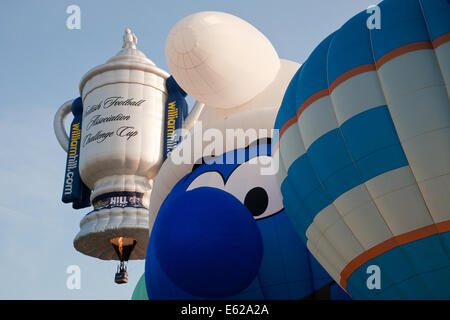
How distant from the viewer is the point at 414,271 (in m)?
4.52

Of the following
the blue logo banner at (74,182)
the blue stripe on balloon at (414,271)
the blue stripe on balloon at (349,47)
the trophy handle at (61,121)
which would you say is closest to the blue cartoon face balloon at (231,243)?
the blue stripe on balloon at (414,271)

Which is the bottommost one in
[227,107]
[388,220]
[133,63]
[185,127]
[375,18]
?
[388,220]

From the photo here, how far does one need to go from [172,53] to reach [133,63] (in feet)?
24.0

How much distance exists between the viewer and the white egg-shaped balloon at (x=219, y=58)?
662 centimetres

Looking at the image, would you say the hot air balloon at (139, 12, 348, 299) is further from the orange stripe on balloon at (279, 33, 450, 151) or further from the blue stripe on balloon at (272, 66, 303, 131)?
the orange stripe on balloon at (279, 33, 450, 151)

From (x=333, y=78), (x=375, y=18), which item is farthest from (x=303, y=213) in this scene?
(x=375, y=18)

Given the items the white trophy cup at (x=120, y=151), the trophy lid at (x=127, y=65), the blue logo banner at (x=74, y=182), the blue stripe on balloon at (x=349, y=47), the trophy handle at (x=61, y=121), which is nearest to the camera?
the blue stripe on balloon at (x=349, y=47)

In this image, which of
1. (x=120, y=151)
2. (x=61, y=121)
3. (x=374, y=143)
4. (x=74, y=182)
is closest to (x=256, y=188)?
(x=374, y=143)

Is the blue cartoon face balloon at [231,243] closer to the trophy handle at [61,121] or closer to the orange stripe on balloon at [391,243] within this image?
the orange stripe on balloon at [391,243]

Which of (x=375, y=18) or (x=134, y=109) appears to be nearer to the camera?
(x=375, y=18)

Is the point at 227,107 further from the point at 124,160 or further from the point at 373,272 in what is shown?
the point at 124,160

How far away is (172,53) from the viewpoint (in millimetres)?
6727

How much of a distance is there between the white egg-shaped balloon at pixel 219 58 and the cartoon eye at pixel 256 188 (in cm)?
99

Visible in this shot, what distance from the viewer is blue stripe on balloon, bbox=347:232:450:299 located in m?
4.41
